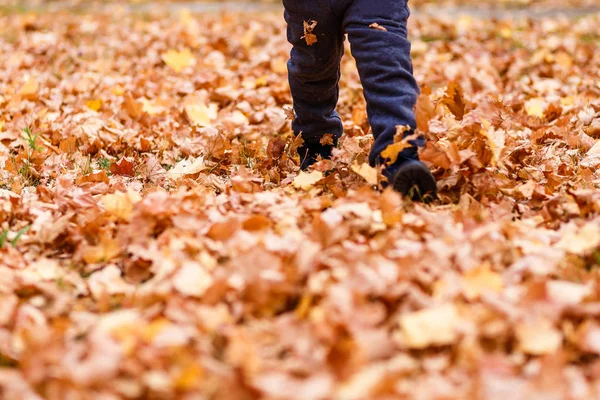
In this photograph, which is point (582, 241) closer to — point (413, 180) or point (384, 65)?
point (413, 180)

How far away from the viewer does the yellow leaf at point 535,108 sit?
3.15m

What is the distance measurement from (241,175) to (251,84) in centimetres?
176

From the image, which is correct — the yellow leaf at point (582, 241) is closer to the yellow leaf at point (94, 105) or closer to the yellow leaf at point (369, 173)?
the yellow leaf at point (369, 173)

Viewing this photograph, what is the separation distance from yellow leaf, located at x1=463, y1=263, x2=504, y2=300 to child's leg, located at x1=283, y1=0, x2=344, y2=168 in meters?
1.02

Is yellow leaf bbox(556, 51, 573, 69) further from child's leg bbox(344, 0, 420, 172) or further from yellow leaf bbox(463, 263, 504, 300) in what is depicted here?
yellow leaf bbox(463, 263, 504, 300)

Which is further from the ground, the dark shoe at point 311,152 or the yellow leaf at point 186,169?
the dark shoe at point 311,152

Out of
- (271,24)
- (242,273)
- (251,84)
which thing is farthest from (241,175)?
(271,24)

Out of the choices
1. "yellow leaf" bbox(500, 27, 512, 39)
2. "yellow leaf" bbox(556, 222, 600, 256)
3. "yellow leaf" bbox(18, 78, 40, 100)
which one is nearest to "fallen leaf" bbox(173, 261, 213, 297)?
"yellow leaf" bbox(556, 222, 600, 256)

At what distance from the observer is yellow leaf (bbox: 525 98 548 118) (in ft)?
10.3

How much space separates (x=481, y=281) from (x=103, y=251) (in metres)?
0.97

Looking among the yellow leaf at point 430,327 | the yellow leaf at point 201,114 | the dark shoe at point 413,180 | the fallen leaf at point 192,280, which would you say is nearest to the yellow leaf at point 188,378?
the fallen leaf at point 192,280

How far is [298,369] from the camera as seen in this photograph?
127 centimetres

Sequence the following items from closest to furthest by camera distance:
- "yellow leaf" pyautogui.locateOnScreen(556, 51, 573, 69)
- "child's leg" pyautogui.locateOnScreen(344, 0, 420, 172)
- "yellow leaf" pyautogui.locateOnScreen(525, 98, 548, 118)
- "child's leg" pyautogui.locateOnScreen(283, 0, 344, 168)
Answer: "child's leg" pyautogui.locateOnScreen(344, 0, 420, 172), "child's leg" pyautogui.locateOnScreen(283, 0, 344, 168), "yellow leaf" pyautogui.locateOnScreen(525, 98, 548, 118), "yellow leaf" pyautogui.locateOnScreen(556, 51, 573, 69)

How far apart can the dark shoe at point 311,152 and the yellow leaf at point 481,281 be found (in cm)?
116
